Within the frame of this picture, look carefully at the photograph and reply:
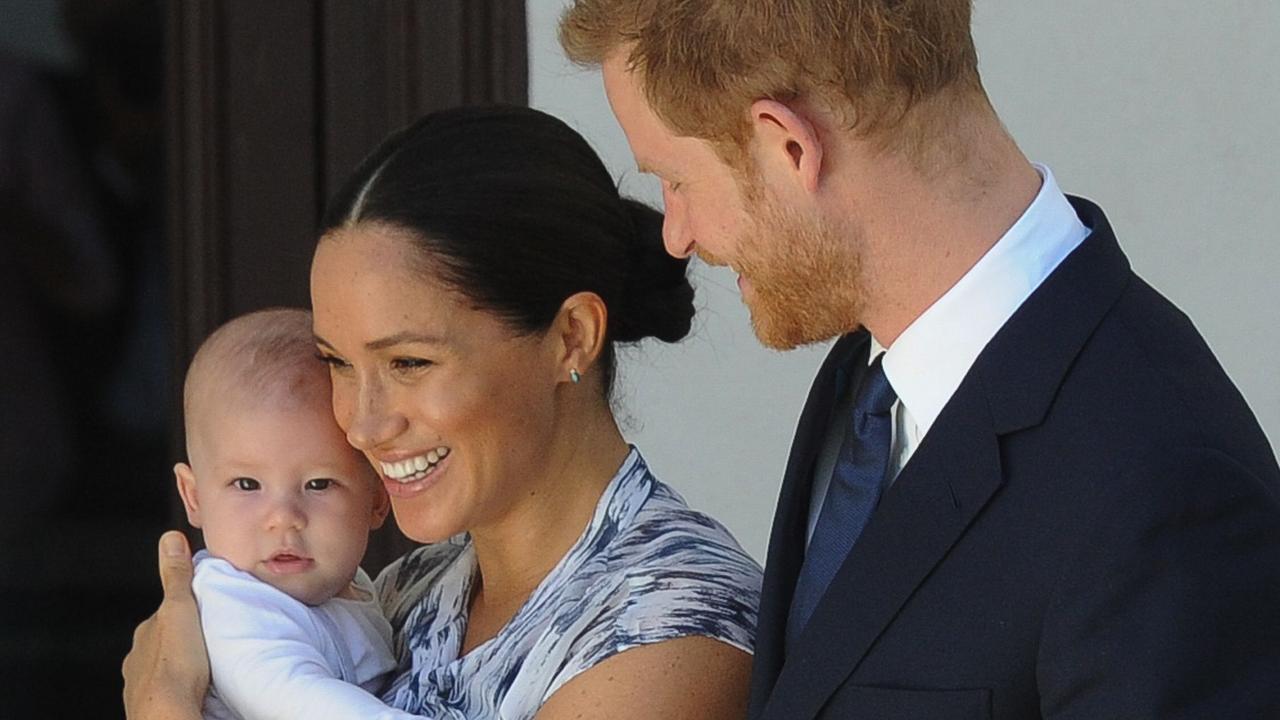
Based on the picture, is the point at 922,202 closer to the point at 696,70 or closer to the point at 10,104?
the point at 696,70

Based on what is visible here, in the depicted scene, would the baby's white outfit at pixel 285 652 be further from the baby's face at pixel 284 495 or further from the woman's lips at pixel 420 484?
the woman's lips at pixel 420 484

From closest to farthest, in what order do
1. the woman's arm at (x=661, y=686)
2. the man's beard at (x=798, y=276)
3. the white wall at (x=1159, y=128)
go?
the man's beard at (x=798, y=276) < the woman's arm at (x=661, y=686) < the white wall at (x=1159, y=128)

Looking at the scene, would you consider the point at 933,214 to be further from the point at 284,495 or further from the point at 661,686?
the point at 284,495

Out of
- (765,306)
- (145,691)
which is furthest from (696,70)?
(145,691)

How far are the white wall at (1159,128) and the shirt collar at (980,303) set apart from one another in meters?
1.48

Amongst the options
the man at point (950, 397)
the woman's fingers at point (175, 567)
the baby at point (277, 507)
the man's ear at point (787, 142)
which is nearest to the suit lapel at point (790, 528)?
the man at point (950, 397)

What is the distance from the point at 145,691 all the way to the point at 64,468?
49.9 inches

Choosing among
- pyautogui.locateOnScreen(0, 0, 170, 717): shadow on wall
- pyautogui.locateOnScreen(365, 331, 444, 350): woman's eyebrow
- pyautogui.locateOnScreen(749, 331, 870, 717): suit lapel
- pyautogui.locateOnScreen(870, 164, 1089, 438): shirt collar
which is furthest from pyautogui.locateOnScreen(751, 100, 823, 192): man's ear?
pyautogui.locateOnScreen(0, 0, 170, 717): shadow on wall

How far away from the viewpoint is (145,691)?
6.65 ft

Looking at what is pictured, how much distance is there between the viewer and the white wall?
10.2 ft

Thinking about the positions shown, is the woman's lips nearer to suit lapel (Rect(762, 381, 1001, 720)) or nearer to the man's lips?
the man's lips

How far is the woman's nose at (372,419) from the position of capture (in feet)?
6.47

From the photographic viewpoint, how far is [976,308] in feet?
5.29

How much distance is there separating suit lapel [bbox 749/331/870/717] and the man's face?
0.55 feet
